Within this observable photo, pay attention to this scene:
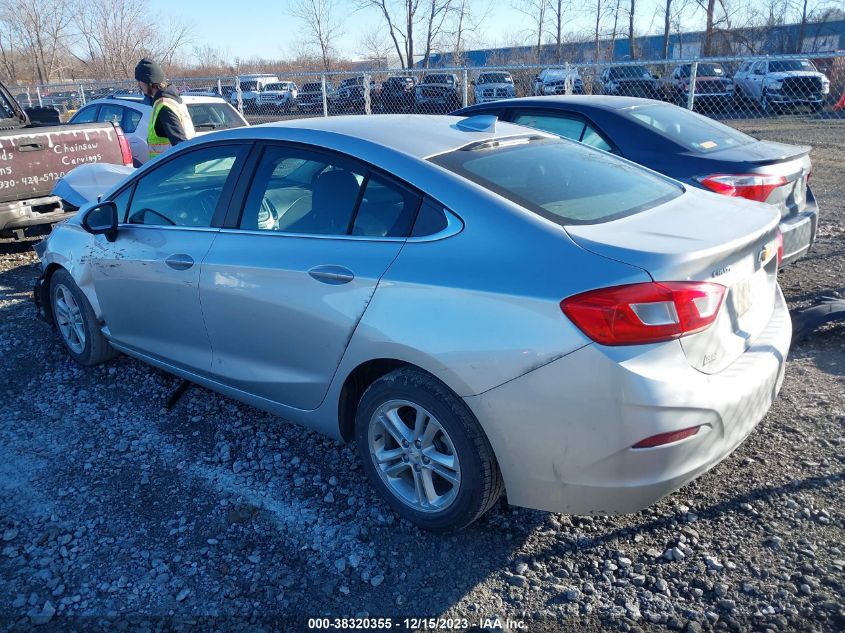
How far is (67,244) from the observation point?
4672 millimetres

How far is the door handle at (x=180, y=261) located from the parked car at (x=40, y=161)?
4687 mm

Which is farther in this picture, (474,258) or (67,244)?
(67,244)

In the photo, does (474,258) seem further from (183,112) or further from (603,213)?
(183,112)

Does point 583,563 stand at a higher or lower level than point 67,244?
lower

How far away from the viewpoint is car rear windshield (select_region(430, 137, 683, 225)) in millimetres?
2918

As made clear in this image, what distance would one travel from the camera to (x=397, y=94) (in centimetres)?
1875

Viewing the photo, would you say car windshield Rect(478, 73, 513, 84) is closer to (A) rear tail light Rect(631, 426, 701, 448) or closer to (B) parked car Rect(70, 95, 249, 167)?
(B) parked car Rect(70, 95, 249, 167)

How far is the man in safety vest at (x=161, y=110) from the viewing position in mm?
6371

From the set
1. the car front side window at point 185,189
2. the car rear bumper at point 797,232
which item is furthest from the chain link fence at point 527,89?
the car front side window at point 185,189

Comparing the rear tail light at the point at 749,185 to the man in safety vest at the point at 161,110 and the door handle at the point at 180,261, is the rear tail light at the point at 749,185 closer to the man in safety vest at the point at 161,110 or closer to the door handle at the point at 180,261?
the door handle at the point at 180,261

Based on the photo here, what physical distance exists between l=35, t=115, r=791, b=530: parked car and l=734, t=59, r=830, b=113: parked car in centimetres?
2084

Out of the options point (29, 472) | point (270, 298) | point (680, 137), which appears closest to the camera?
point (270, 298)

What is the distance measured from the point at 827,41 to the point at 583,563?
42327 mm

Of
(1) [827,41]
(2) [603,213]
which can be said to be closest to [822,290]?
(2) [603,213]
